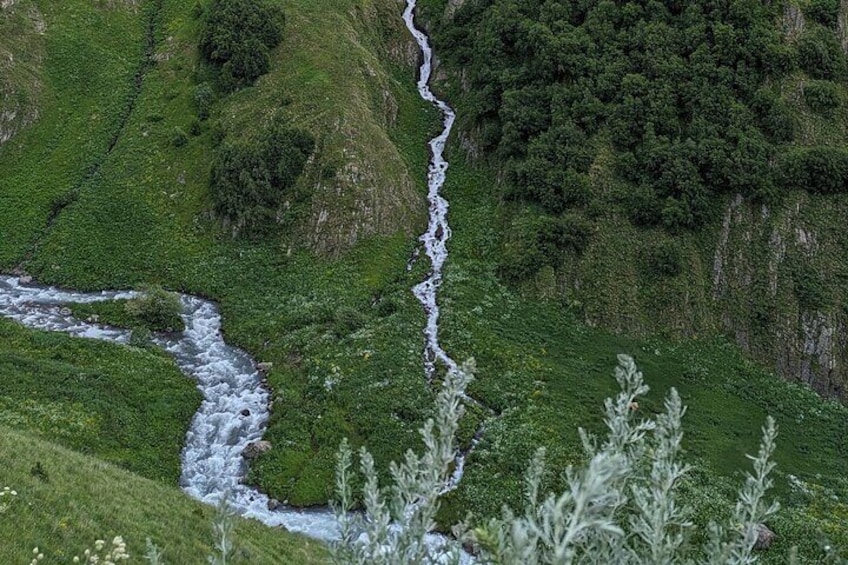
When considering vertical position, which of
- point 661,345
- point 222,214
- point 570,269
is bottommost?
point 661,345

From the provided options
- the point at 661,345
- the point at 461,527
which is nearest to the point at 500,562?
the point at 461,527

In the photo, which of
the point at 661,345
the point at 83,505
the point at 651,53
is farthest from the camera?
the point at 651,53

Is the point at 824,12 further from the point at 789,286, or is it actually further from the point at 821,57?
the point at 789,286

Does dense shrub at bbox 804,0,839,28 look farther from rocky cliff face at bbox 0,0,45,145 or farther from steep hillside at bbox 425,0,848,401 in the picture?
rocky cliff face at bbox 0,0,45,145

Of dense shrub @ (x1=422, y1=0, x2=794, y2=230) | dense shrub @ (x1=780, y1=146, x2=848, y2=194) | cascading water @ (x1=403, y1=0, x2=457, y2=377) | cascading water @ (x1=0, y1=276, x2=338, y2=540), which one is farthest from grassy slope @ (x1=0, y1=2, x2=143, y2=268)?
dense shrub @ (x1=780, y1=146, x2=848, y2=194)

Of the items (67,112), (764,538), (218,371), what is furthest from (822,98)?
(67,112)

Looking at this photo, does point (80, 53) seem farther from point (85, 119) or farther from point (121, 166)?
point (121, 166)

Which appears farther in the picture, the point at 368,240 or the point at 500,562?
the point at 368,240

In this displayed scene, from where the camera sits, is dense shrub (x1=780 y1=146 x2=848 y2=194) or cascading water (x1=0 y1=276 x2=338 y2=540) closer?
cascading water (x1=0 y1=276 x2=338 y2=540)

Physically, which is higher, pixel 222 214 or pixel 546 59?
pixel 546 59
